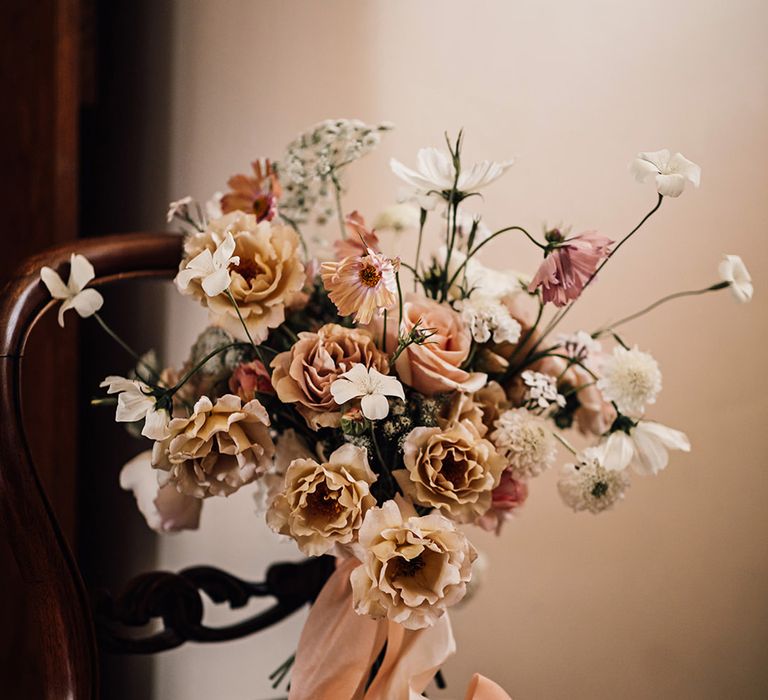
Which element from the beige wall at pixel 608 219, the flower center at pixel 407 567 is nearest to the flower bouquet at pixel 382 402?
the flower center at pixel 407 567

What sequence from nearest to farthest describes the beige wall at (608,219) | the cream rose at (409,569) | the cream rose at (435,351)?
the cream rose at (409,569), the cream rose at (435,351), the beige wall at (608,219)

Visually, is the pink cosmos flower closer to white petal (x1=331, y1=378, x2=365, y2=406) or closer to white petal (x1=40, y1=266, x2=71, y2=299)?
white petal (x1=331, y1=378, x2=365, y2=406)

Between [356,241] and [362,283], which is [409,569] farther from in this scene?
[356,241]

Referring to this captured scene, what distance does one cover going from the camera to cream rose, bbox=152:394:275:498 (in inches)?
25.9

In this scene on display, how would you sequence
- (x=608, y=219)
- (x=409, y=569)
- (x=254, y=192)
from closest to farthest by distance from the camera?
(x=409, y=569), (x=254, y=192), (x=608, y=219)

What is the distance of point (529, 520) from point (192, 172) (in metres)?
0.77

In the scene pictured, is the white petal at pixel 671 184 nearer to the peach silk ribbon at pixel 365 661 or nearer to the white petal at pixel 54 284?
the peach silk ribbon at pixel 365 661

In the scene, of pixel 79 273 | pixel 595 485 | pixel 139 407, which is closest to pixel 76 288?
pixel 79 273

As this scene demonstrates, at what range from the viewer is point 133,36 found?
136 centimetres

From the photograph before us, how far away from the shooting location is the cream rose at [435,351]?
71cm

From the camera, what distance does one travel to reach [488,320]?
0.74 metres

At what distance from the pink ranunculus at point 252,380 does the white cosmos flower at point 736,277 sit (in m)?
0.45

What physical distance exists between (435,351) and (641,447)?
216 millimetres

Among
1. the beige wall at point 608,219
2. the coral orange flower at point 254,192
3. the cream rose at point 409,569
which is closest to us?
the cream rose at point 409,569
